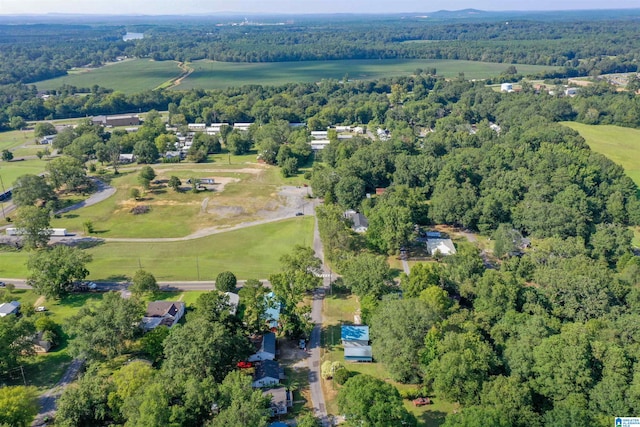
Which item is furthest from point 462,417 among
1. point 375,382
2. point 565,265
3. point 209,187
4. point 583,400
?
point 209,187

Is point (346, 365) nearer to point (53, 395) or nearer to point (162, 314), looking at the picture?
point (162, 314)

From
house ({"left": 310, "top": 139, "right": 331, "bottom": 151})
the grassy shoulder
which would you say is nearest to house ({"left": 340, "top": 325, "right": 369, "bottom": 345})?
the grassy shoulder

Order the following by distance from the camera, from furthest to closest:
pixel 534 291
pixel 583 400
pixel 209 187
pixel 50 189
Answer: pixel 209 187 → pixel 50 189 → pixel 534 291 → pixel 583 400

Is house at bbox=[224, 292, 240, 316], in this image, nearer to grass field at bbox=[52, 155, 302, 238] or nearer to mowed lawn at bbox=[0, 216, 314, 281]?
mowed lawn at bbox=[0, 216, 314, 281]

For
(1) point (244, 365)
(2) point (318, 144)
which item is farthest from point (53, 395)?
→ (2) point (318, 144)

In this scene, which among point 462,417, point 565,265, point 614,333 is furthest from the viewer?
point 565,265

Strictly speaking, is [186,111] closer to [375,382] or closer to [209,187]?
[209,187]
